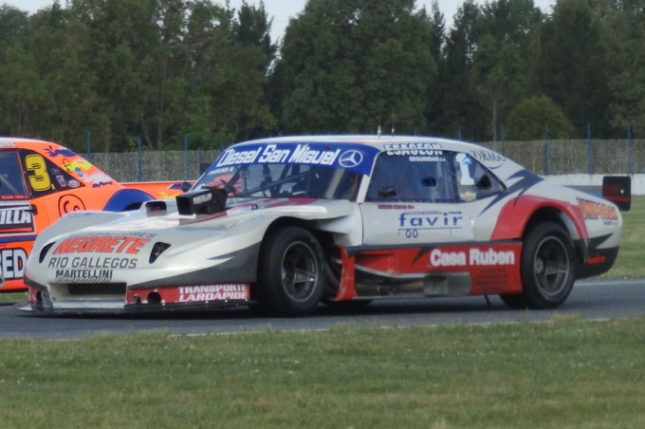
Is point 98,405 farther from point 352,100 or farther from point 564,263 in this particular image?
point 352,100

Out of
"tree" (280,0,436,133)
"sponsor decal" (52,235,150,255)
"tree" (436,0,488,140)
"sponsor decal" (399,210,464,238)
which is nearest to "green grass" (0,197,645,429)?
"sponsor decal" (52,235,150,255)

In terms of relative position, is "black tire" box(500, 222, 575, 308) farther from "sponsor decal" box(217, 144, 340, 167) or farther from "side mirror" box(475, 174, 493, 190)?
"sponsor decal" box(217, 144, 340, 167)

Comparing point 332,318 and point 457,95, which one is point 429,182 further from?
point 457,95

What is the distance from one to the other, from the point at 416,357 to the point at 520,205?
4150 mm

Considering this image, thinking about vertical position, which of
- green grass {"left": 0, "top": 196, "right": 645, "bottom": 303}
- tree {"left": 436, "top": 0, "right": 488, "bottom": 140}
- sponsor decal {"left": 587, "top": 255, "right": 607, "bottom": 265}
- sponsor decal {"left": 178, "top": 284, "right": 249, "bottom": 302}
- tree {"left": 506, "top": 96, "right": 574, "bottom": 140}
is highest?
tree {"left": 436, "top": 0, "right": 488, "bottom": 140}

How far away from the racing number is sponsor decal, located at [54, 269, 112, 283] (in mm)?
2533

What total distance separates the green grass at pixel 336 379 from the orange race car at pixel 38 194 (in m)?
3.68

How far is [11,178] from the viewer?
498 inches

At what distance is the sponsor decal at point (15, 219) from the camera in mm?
12250

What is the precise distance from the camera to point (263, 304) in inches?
412

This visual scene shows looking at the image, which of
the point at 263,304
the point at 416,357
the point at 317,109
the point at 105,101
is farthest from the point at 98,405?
the point at 317,109

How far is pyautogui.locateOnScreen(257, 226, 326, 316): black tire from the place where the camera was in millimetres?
10289

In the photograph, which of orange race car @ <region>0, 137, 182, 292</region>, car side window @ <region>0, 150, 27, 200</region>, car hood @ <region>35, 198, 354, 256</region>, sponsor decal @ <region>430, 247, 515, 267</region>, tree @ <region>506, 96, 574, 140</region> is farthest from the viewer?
tree @ <region>506, 96, 574, 140</region>

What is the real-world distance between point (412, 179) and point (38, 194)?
348cm
